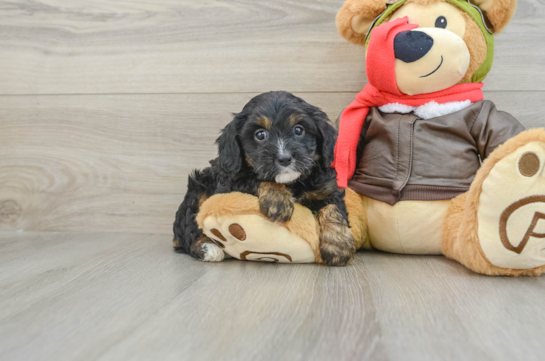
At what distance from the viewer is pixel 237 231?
1.49m

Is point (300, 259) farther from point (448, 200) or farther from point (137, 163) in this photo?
point (137, 163)

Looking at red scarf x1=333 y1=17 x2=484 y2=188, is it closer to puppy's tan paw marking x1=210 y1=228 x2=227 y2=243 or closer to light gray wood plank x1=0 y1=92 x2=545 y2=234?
puppy's tan paw marking x1=210 y1=228 x2=227 y2=243

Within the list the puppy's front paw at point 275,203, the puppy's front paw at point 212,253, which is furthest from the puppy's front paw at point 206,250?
the puppy's front paw at point 275,203

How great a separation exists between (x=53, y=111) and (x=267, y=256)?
159 cm

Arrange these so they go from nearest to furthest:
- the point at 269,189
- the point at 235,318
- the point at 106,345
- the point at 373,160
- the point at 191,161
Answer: the point at 106,345 < the point at 235,318 < the point at 269,189 < the point at 373,160 < the point at 191,161

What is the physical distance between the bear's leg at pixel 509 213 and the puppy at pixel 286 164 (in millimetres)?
405

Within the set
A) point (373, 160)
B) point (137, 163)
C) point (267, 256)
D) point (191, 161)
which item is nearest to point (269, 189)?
point (267, 256)

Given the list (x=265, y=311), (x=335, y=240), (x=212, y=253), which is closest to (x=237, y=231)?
(x=212, y=253)

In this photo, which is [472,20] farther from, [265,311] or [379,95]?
[265,311]

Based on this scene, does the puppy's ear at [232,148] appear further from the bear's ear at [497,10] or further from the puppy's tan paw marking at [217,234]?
the bear's ear at [497,10]

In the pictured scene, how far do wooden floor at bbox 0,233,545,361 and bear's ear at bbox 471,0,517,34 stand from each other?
3.06 ft

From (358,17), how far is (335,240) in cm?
93

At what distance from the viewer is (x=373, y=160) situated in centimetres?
172

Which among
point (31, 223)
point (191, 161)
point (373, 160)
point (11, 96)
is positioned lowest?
point (31, 223)
